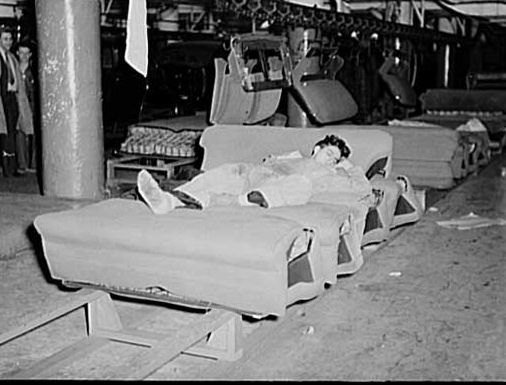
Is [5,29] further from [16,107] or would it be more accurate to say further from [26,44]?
[16,107]

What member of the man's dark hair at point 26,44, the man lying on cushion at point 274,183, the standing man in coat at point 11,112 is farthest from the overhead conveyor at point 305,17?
the standing man in coat at point 11,112

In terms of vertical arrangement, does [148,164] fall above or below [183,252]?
below

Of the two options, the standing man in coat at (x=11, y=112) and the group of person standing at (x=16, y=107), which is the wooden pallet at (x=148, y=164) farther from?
the standing man in coat at (x=11, y=112)

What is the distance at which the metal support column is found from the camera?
5754 mm

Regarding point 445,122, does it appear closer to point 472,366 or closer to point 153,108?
point 153,108

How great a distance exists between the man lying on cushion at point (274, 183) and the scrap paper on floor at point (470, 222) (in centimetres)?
156

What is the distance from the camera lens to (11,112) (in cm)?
832

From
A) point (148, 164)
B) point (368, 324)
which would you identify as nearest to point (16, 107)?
point (148, 164)

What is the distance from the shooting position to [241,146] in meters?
5.55

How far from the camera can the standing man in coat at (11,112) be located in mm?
8180

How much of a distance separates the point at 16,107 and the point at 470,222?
4856mm

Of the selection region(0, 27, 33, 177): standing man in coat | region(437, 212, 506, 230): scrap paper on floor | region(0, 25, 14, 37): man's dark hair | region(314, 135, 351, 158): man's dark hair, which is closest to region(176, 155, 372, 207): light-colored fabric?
region(314, 135, 351, 158): man's dark hair

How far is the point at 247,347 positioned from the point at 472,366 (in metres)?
0.96

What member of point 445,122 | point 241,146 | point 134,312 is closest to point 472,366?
point 134,312
